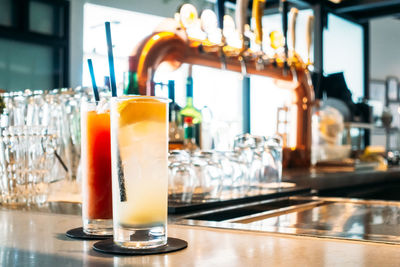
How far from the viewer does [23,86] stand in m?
5.42

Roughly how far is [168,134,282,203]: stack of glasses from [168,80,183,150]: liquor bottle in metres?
0.20

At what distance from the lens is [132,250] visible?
0.76m

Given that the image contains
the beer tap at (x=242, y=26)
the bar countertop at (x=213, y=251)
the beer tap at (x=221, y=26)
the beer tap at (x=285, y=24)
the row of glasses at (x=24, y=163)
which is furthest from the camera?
the beer tap at (x=285, y=24)

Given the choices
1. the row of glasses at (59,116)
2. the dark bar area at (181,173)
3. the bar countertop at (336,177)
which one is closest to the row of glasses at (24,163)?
the dark bar area at (181,173)

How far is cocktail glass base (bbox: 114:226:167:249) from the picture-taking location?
779 millimetres

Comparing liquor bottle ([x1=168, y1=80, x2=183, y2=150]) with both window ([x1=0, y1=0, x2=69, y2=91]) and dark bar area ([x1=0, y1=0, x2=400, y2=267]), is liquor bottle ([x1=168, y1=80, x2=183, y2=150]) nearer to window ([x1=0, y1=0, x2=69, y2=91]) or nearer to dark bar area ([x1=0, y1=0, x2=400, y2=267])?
dark bar area ([x1=0, y1=0, x2=400, y2=267])

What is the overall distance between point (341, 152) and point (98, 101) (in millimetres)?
3330

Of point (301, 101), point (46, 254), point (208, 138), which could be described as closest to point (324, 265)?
point (46, 254)

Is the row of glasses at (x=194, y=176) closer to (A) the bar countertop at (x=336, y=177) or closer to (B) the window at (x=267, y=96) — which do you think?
(A) the bar countertop at (x=336, y=177)

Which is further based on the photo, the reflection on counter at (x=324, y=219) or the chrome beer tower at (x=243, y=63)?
the chrome beer tower at (x=243, y=63)

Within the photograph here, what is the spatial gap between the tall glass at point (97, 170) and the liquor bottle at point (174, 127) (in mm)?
835

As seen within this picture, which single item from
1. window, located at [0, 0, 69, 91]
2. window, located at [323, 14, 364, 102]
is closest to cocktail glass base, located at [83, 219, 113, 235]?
window, located at [0, 0, 69, 91]

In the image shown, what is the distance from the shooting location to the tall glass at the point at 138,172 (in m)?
0.78

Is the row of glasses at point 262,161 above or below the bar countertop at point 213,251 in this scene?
above
